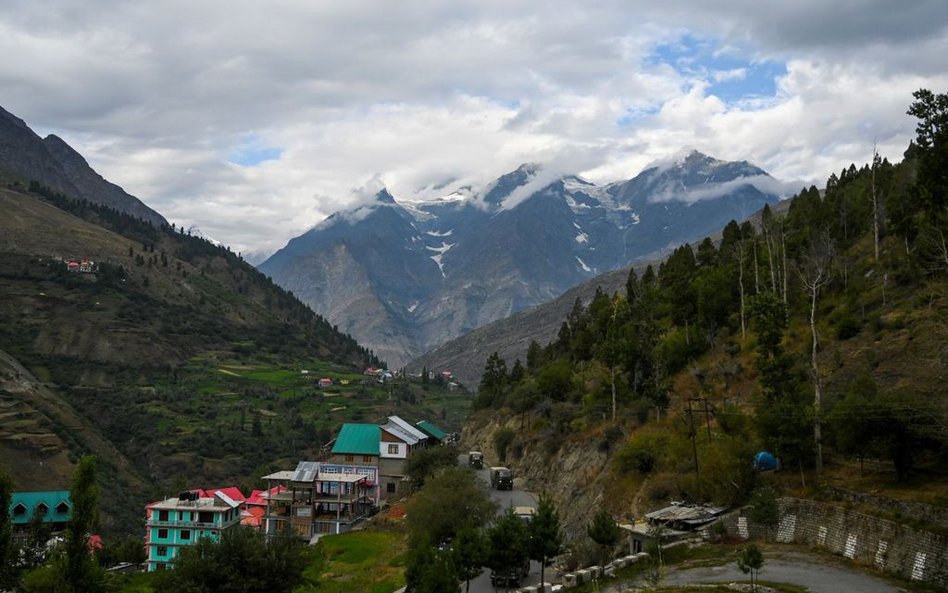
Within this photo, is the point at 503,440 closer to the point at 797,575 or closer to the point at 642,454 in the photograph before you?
the point at 642,454

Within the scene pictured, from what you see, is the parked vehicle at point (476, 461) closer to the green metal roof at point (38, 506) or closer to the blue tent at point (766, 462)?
the green metal roof at point (38, 506)

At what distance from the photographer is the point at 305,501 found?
74250 mm

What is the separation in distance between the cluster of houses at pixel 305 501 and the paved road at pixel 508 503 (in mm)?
9322

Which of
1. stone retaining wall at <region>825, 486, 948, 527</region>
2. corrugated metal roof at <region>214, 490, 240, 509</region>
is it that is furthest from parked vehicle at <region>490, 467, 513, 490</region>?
stone retaining wall at <region>825, 486, 948, 527</region>

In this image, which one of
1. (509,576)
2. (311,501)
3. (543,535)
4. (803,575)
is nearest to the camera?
(803,575)

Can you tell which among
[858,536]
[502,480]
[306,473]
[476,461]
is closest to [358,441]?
[306,473]

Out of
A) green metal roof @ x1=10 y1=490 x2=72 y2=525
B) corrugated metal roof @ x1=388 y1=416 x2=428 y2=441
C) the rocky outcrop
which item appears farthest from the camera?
corrugated metal roof @ x1=388 y1=416 x2=428 y2=441

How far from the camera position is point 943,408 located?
1201 inches

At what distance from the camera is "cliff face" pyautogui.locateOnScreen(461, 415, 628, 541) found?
5044 cm

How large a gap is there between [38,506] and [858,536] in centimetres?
8575

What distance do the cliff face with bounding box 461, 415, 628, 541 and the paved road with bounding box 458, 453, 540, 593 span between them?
133 centimetres

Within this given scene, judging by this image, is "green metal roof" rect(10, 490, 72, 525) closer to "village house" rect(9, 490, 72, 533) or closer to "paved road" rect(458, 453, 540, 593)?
"village house" rect(9, 490, 72, 533)

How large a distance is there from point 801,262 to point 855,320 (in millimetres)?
20925

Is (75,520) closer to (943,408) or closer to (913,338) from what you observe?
(943,408)
